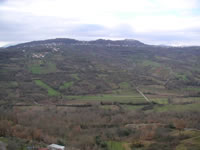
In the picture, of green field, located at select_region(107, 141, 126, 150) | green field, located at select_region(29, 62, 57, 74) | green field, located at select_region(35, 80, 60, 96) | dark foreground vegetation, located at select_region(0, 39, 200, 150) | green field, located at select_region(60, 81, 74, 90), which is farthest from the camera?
green field, located at select_region(29, 62, 57, 74)

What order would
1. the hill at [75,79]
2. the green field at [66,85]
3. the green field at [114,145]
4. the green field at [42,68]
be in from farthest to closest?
the green field at [42,68] < the green field at [66,85] < the hill at [75,79] < the green field at [114,145]

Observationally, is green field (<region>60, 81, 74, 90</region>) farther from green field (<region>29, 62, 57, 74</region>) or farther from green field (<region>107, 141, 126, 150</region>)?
green field (<region>107, 141, 126, 150</region>)

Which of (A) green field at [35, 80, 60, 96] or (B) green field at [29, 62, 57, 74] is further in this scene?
(B) green field at [29, 62, 57, 74]

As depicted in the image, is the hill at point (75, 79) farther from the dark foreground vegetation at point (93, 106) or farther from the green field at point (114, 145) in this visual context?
the green field at point (114, 145)

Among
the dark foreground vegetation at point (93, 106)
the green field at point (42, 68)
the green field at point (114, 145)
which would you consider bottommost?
the green field at point (114, 145)

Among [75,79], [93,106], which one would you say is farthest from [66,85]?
[93,106]

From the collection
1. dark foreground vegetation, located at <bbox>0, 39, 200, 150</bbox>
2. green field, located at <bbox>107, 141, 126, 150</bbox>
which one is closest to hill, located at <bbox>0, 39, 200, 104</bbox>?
dark foreground vegetation, located at <bbox>0, 39, 200, 150</bbox>

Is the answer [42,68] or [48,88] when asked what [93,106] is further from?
[42,68]

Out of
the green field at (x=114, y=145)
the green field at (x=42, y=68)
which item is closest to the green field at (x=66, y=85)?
the green field at (x=42, y=68)

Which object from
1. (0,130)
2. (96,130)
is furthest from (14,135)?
(96,130)
